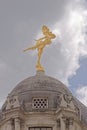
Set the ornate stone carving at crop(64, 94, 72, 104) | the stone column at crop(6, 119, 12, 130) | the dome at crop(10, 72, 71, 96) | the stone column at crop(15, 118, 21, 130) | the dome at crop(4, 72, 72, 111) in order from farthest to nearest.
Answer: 1. the dome at crop(10, 72, 71, 96)
2. the ornate stone carving at crop(64, 94, 72, 104)
3. the dome at crop(4, 72, 72, 111)
4. the stone column at crop(6, 119, 12, 130)
5. the stone column at crop(15, 118, 21, 130)

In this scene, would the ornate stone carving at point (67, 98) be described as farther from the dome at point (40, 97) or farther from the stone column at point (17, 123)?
the stone column at point (17, 123)

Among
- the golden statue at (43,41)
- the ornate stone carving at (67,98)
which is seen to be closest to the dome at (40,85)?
the ornate stone carving at (67,98)

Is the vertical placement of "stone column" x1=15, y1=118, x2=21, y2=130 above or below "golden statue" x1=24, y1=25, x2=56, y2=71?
below

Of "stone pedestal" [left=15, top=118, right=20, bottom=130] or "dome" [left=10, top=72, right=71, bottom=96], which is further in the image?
"dome" [left=10, top=72, right=71, bottom=96]

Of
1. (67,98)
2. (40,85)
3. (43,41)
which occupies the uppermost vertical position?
(43,41)

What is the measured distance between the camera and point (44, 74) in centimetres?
6041

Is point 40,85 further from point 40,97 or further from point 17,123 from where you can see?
point 17,123

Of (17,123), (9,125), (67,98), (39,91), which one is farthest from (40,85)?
(9,125)

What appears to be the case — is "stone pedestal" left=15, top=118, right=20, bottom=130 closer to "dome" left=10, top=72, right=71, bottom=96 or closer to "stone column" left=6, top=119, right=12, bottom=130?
"stone column" left=6, top=119, right=12, bottom=130

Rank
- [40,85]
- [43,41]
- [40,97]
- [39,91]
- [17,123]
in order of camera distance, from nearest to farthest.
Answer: [17,123], [40,97], [39,91], [40,85], [43,41]

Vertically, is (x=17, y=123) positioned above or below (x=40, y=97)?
below

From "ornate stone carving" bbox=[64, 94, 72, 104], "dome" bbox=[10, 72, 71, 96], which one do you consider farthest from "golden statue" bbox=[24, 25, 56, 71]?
"ornate stone carving" bbox=[64, 94, 72, 104]

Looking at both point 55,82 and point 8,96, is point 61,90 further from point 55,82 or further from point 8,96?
point 8,96

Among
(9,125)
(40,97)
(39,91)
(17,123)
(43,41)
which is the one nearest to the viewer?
(17,123)
